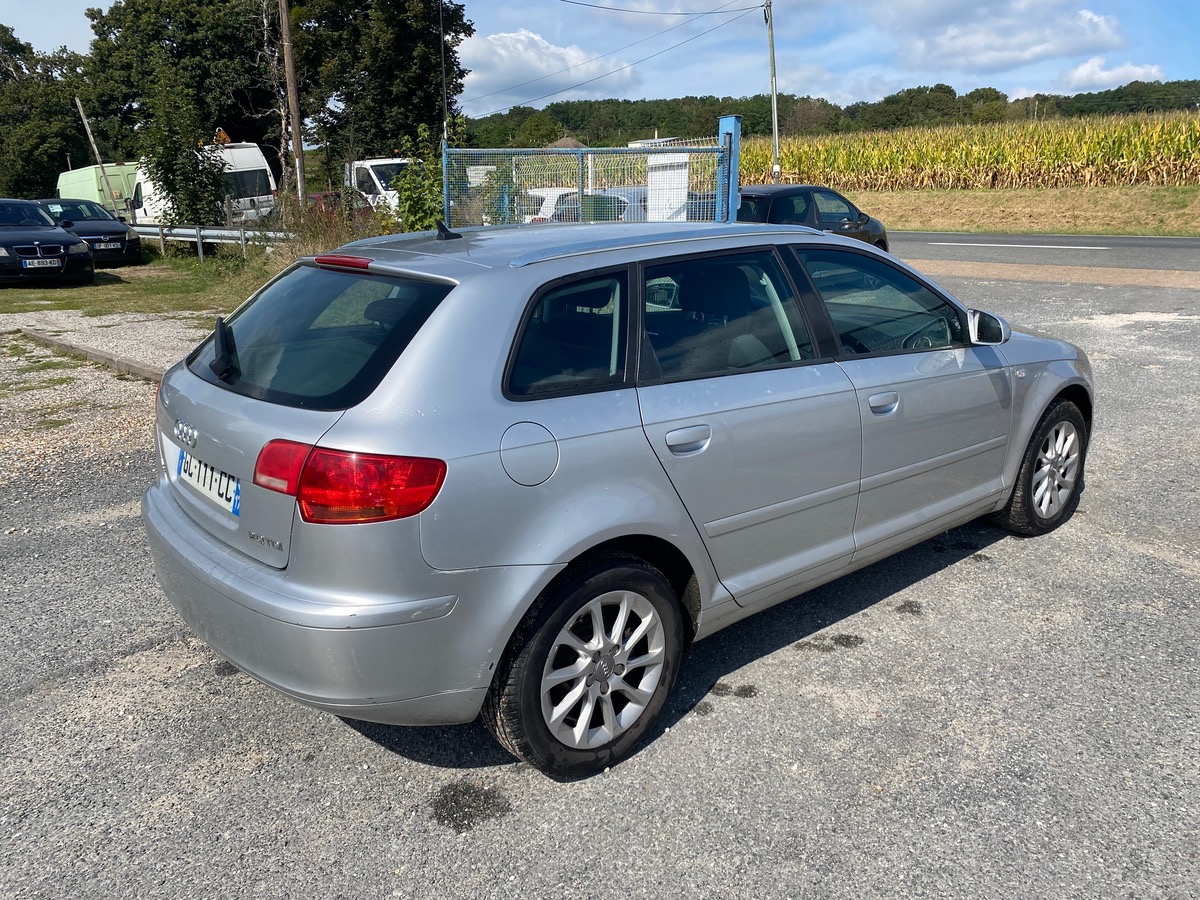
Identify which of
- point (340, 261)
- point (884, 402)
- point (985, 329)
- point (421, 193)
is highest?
point (421, 193)

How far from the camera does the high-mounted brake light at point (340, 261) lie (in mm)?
3256

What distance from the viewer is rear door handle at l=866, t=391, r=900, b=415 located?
3.72 meters

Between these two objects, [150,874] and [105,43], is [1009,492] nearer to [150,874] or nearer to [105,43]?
[150,874]

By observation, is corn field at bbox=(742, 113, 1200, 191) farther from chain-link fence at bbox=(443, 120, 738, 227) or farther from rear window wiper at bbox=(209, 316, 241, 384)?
rear window wiper at bbox=(209, 316, 241, 384)

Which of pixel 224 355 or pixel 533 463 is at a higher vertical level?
pixel 224 355

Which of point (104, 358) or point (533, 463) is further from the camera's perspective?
point (104, 358)

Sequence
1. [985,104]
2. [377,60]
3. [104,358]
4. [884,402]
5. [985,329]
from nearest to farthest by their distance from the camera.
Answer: [884,402]
[985,329]
[104,358]
[377,60]
[985,104]

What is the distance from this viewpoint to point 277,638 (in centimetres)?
269

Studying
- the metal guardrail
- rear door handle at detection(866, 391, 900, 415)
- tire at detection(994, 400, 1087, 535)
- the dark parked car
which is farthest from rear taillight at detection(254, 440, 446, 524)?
the metal guardrail

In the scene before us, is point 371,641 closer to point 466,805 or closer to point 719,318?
point 466,805

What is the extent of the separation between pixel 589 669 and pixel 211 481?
1.34 metres

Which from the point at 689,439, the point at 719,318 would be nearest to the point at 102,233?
the point at 719,318

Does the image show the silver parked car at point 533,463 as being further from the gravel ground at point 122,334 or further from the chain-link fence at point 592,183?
the chain-link fence at point 592,183

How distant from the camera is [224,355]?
10.8 ft
